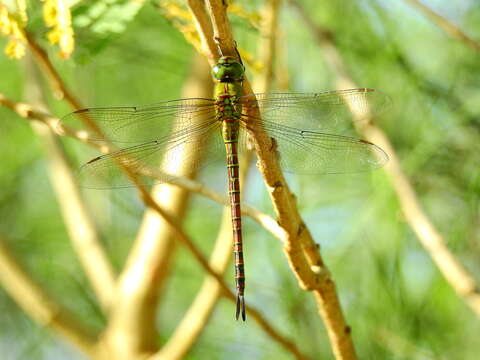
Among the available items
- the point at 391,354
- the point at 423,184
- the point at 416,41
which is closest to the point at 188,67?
the point at 416,41

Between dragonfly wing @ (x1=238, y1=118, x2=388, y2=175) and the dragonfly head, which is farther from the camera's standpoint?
dragonfly wing @ (x1=238, y1=118, x2=388, y2=175)

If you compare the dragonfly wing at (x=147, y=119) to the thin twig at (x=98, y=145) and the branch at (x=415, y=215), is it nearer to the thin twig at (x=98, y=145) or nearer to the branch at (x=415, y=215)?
the thin twig at (x=98, y=145)

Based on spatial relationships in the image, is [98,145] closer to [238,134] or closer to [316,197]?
[238,134]

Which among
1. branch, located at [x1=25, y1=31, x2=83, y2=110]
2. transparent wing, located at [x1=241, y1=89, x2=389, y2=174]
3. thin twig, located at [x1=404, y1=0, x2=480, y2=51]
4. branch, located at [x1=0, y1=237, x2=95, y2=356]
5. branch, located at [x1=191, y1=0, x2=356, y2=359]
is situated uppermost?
thin twig, located at [x1=404, y1=0, x2=480, y2=51]

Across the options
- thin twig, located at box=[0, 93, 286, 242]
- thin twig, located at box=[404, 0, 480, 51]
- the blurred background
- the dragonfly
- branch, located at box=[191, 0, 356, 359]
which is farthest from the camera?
the blurred background

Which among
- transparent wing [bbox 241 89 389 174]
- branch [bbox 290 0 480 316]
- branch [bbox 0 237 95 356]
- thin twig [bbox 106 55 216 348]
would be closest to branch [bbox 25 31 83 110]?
transparent wing [bbox 241 89 389 174]

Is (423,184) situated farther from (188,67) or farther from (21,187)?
(21,187)

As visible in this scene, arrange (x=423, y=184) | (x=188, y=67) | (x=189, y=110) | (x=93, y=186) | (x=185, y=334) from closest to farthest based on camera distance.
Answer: (x=93, y=186) → (x=189, y=110) → (x=185, y=334) → (x=423, y=184) → (x=188, y=67)

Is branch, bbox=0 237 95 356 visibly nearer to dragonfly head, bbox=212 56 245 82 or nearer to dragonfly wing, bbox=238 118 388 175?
dragonfly wing, bbox=238 118 388 175
